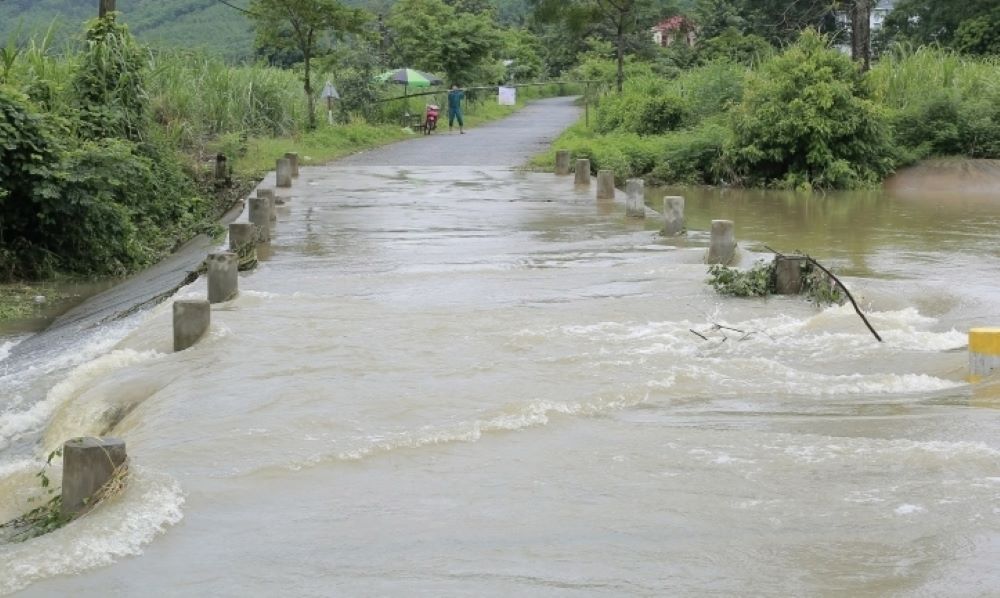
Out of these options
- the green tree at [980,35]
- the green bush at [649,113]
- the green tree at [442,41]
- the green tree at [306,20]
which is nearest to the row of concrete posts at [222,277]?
the green tree at [306,20]

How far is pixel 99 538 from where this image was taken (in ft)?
20.7

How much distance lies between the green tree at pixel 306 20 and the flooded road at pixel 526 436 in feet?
54.6

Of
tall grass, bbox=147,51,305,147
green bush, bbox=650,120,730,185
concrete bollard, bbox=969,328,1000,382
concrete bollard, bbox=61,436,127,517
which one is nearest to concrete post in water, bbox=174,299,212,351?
concrete bollard, bbox=61,436,127,517

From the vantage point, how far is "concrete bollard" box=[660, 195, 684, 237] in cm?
1620

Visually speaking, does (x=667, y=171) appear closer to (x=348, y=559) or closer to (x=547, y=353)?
(x=547, y=353)

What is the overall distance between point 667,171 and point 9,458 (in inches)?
763

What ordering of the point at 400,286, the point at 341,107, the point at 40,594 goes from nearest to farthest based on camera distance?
the point at 40,594
the point at 400,286
the point at 341,107

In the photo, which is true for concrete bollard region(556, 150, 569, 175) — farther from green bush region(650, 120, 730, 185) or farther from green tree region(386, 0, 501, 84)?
green tree region(386, 0, 501, 84)

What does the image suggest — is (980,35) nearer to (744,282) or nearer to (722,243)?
(722,243)

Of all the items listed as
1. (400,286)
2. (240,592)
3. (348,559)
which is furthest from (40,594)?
(400,286)

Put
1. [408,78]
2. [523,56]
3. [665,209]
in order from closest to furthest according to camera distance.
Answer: [665,209] < [408,78] < [523,56]

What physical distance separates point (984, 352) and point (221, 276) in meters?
6.57

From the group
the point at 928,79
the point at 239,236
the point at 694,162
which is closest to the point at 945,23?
the point at 928,79

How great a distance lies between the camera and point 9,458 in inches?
349
